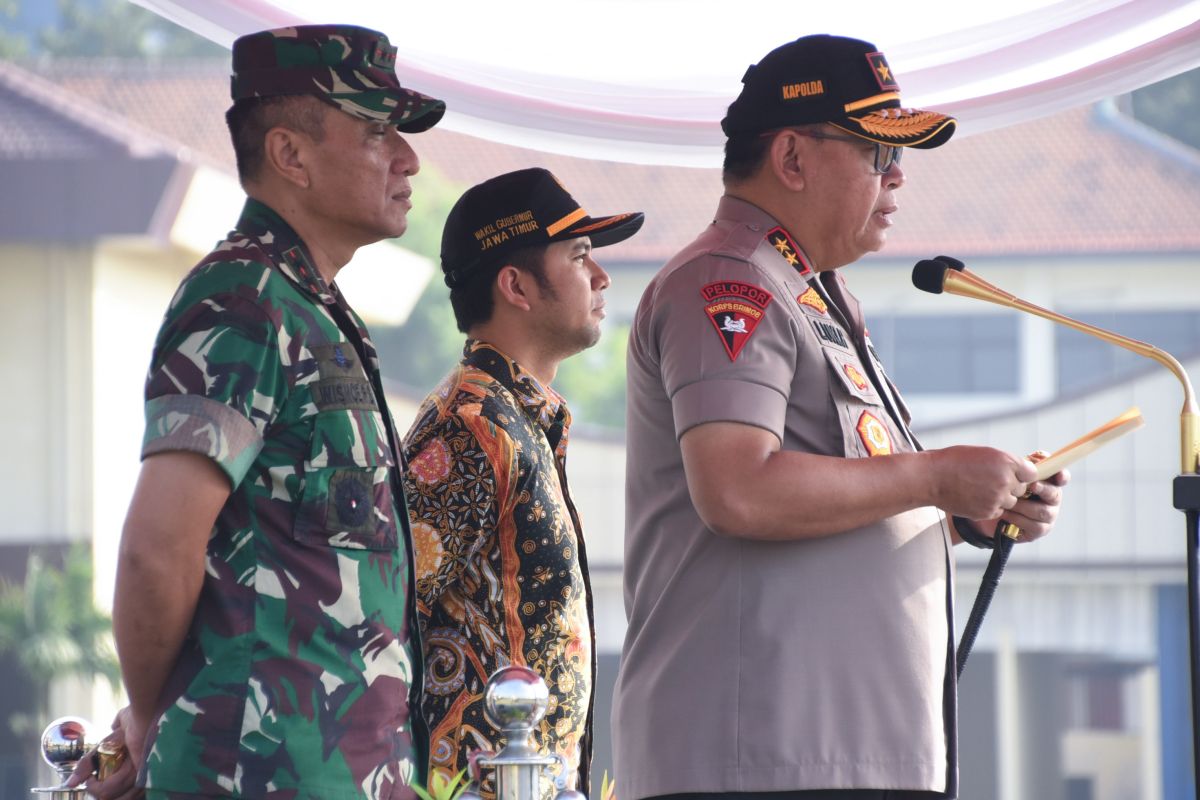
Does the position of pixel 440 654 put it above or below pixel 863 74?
below

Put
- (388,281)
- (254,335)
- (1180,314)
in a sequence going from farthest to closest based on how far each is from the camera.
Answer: (1180,314)
(388,281)
(254,335)

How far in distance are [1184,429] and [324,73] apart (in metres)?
1.19

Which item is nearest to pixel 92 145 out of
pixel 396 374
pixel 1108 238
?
pixel 396 374

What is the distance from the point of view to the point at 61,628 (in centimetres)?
1762

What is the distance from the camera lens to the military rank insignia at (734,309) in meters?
2.03

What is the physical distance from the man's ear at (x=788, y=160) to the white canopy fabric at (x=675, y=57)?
817 mm

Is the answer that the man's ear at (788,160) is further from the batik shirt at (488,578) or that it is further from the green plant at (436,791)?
the green plant at (436,791)

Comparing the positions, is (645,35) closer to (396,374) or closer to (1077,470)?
(1077,470)

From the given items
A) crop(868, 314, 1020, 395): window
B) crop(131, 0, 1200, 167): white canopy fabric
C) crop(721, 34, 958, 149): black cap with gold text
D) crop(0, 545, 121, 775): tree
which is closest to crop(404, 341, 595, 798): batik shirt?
crop(721, 34, 958, 149): black cap with gold text

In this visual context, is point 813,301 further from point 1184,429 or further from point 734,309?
point 1184,429

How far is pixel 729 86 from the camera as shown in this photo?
122 inches

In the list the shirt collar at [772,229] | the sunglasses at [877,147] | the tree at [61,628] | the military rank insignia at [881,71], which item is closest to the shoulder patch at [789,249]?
the shirt collar at [772,229]

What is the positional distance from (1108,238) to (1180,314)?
1465 millimetres

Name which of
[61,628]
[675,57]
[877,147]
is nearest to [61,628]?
[61,628]
